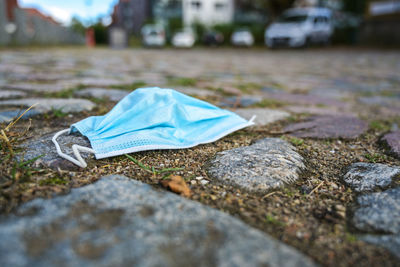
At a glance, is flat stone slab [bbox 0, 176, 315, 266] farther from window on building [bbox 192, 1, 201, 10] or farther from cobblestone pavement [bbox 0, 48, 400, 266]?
window on building [bbox 192, 1, 201, 10]

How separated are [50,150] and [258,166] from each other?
0.80 meters

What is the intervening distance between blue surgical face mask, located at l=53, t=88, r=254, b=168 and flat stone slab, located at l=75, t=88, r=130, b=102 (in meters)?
0.71

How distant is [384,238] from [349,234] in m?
0.08

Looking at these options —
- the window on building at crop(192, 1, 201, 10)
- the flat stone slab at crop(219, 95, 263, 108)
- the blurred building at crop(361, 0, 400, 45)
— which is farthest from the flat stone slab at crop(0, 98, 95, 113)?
the window on building at crop(192, 1, 201, 10)

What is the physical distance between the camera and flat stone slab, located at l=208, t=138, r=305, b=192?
100 centimetres

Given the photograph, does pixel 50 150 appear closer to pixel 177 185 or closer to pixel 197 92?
pixel 177 185

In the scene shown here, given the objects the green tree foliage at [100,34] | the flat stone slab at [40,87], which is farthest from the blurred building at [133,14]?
the flat stone slab at [40,87]

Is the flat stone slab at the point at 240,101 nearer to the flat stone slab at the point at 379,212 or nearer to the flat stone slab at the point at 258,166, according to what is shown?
the flat stone slab at the point at 258,166

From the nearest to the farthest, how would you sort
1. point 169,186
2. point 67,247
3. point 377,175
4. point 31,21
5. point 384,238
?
point 67,247
point 384,238
point 169,186
point 377,175
point 31,21

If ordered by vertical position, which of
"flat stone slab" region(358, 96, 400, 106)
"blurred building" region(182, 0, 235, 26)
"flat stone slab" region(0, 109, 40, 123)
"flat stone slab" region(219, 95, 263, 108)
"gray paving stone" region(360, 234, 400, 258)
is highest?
"blurred building" region(182, 0, 235, 26)

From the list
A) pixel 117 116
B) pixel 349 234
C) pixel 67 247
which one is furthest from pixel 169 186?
pixel 117 116

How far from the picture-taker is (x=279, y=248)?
654 millimetres

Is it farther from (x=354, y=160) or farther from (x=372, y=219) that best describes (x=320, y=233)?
(x=354, y=160)

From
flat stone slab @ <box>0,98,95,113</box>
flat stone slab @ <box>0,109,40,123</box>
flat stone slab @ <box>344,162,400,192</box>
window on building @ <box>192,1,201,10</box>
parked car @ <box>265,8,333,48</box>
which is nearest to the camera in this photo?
flat stone slab @ <box>344,162,400,192</box>
